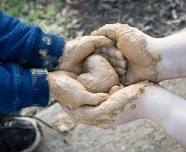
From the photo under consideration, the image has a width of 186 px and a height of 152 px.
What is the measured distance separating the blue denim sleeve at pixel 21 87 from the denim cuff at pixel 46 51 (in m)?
0.04

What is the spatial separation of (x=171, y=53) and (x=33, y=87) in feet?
1.27

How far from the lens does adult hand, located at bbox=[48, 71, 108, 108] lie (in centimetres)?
141

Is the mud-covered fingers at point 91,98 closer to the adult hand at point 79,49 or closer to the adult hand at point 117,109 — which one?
the adult hand at point 117,109

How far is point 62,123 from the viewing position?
1.83m

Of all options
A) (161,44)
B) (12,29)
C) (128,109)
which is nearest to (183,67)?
(161,44)

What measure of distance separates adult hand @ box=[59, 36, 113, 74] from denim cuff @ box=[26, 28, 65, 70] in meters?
0.02

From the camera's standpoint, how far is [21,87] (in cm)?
141

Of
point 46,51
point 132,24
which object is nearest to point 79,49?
point 46,51

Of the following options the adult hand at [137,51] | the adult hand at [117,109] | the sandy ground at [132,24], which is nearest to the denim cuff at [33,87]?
the adult hand at [117,109]

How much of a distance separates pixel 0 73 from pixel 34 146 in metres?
0.43

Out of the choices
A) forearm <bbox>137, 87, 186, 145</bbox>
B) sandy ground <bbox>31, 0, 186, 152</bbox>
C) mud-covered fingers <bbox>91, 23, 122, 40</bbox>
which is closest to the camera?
forearm <bbox>137, 87, 186, 145</bbox>

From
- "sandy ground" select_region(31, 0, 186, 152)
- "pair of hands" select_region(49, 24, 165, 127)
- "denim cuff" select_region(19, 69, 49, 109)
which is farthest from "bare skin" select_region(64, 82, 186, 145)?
"sandy ground" select_region(31, 0, 186, 152)

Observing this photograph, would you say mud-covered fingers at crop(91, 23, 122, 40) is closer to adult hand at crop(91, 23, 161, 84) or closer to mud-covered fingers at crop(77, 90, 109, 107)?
adult hand at crop(91, 23, 161, 84)

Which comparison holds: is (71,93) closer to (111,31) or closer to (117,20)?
(111,31)
